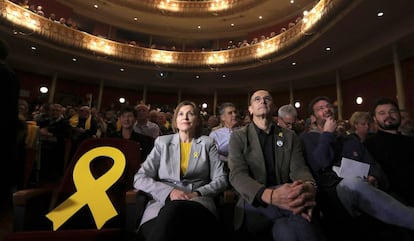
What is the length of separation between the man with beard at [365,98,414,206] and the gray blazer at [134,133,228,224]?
1339 mm

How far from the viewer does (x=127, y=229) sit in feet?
4.53

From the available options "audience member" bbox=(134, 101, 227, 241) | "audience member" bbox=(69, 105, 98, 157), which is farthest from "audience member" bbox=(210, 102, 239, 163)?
"audience member" bbox=(69, 105, 98, 157)

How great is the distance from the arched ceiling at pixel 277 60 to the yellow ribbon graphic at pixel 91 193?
6.02 m

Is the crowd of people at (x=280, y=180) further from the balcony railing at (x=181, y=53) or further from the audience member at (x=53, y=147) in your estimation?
the balcony railing at (x=181, y=53)

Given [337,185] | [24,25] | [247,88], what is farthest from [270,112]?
[247,88]

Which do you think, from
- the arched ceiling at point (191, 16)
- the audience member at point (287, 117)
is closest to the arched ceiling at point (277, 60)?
the arched ceiling at point (191, 16)

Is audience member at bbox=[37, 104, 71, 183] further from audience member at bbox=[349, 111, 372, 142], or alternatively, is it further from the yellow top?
audience member at bbox=[349, 111, 372, 142]

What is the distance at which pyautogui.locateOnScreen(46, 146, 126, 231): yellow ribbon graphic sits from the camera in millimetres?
1411

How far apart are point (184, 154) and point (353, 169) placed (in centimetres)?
124

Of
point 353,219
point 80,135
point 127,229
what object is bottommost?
point 127,229

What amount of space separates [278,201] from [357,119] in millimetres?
1934

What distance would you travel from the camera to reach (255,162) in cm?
157

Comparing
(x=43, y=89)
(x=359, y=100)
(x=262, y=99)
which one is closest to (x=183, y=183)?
(x=262, y=99)

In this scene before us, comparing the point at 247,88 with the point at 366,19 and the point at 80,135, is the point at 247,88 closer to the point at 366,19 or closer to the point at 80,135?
the point at 366,19
